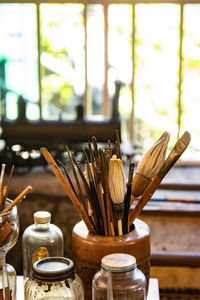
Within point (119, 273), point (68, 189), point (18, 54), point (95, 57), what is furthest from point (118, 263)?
point (18, 54)

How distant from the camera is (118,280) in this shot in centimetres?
96

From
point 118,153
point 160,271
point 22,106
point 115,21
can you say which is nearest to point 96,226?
point 118,153

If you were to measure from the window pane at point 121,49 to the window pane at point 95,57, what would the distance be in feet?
0.22

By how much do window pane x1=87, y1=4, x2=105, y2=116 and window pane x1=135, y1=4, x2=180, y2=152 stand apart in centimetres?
27

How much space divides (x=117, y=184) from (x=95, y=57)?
284 centimetres

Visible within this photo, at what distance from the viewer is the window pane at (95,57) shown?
12.2ft

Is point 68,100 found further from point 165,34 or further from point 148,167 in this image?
point 148,167

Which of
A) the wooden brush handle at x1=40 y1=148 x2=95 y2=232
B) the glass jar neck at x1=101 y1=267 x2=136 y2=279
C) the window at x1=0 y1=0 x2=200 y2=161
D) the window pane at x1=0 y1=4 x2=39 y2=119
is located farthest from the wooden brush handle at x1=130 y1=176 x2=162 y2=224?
the window pane at x1=0 y1=4 x2=39 y2=119

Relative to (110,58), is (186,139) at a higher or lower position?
lower

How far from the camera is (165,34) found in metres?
3.75

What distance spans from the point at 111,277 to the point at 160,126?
3.05 metres

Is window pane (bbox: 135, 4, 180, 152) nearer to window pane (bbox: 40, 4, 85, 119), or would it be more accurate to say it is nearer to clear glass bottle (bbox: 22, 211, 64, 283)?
window pane (bbox: 40, 4, 85, 119)

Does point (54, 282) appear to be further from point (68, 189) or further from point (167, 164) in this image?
point (167, 164)

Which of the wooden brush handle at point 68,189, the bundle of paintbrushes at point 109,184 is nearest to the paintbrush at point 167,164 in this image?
the bundle of paintbrushes at point 109,184
